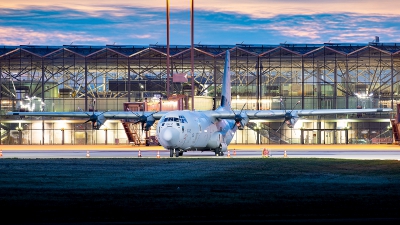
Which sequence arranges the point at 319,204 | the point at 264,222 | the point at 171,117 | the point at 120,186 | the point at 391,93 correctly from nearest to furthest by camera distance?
the point at 264,222 → the point at 319,204 → the point at 120,186 → the point at 171,117 → the point at 391,93

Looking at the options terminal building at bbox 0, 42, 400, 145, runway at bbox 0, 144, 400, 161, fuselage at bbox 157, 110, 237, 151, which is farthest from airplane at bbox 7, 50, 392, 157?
terminal building at bbox 0, 42, 400, 145

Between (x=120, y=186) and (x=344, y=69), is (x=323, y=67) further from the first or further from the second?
(x=120, y=186)

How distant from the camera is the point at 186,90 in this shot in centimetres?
10712

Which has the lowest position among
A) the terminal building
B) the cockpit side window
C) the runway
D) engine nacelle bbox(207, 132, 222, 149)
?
the runway

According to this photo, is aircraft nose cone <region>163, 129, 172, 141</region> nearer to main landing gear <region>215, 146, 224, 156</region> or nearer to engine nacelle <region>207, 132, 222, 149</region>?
engine nacelle <region>207, 132, 222, 149</region>

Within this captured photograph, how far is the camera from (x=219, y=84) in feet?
340

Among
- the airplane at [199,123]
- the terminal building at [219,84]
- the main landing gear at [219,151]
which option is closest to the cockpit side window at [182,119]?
the airplane at [199,123]

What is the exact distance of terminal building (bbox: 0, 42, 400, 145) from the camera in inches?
3981

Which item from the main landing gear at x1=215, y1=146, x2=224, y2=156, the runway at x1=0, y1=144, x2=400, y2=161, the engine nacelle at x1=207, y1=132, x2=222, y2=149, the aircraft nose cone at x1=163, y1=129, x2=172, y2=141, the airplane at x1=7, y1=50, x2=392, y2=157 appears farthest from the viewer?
the main landing gear at x1=215, y1=146, x2=224, y2=156

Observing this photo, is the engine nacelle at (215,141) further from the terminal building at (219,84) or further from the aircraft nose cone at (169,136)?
the terminal building at (219,84)

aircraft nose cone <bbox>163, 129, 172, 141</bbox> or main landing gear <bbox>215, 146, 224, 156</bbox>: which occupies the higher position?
aircraft nose cone <bbox>163, 129, 172, 141</bbox>

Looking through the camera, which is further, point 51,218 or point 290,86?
point 290,86

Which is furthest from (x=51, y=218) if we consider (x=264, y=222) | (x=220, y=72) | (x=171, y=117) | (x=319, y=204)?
(x=220, y=72)

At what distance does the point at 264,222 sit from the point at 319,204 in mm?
4260
